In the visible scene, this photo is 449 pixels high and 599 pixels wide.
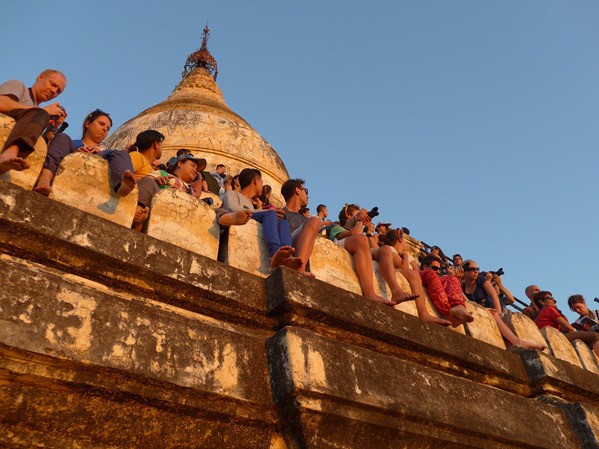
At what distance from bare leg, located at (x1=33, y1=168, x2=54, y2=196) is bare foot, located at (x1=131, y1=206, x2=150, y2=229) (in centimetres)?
47

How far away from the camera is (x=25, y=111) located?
2902 millimetres

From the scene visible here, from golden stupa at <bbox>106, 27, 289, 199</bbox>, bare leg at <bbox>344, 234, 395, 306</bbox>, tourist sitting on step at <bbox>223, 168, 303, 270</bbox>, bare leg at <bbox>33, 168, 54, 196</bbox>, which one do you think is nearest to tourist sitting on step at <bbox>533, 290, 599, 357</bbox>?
bare leg at <bbox>344, 234, 395, 306</bbox>

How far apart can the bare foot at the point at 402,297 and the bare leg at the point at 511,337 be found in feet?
4.58

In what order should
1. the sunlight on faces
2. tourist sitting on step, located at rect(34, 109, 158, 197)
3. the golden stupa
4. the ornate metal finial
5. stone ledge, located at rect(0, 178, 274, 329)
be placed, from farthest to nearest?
the ornate metal finial, the golden stupa, the sunlight on faces, tourist sitting on step, located at rect(34, 109, 158, 197), stone ledge, located at rect(0, 178, 274, 329)

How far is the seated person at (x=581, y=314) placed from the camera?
6.97 metres

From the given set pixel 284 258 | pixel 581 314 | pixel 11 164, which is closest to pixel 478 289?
pixel 581 314

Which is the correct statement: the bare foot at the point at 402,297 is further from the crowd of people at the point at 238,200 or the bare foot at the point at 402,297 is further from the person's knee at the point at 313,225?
the person's knee at the point at 313,225

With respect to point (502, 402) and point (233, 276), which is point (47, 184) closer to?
point (233, 276)

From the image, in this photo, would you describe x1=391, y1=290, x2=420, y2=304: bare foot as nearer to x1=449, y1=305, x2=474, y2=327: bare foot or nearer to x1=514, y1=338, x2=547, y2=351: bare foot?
x1=449, y1=305, x2=474, y2=327: bare foot

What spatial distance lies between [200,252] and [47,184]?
2.92ft

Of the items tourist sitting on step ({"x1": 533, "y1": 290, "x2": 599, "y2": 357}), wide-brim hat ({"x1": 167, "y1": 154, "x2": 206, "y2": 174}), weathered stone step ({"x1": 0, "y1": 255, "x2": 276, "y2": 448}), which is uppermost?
wide-brim hat ({"x1": 167, "y1": 154, "x2": 206, "y2": 174})

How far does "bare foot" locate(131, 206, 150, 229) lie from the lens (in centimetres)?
304

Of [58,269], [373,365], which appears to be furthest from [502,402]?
[58,269]

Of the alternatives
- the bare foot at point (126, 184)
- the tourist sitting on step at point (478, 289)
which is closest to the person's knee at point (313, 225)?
the bare foot at point (126, 184)
